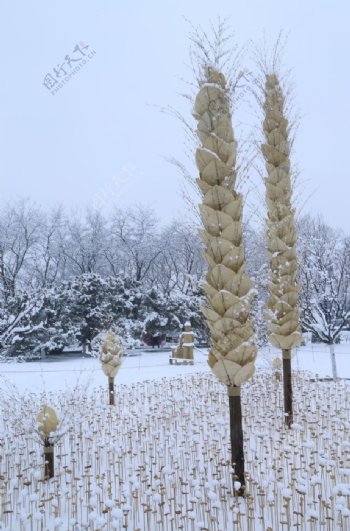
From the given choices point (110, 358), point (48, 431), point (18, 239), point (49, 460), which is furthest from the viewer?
point (18, 239)

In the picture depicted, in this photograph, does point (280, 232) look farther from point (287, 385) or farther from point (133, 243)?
point (133, 243)

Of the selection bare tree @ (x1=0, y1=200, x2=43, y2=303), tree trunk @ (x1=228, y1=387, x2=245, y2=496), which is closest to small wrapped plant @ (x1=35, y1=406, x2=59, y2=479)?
tree trunk @ (x1=228, y1=387, x2=245, y2=496)

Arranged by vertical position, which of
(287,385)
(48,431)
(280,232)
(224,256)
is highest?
(280,232)

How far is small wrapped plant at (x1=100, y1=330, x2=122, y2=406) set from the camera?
11109 millimetres

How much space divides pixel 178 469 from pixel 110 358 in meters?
6.08

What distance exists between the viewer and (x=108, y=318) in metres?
28.0

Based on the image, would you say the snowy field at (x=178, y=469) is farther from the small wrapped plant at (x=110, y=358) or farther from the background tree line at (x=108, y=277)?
the background tree line at (x=108, y=277)

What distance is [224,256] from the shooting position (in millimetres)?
4809

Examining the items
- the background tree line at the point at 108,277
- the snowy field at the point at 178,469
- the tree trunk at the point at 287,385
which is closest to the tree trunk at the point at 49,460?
the snowy field at the point at 178,469

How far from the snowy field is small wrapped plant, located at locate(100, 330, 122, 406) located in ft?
3.15

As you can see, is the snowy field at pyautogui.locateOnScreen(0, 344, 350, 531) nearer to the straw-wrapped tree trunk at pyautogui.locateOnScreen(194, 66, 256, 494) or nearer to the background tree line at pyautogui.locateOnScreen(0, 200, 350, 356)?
the straw-wrapped tree trunk at pyautogui.locateOnScreen(194, 66, 256, 494)

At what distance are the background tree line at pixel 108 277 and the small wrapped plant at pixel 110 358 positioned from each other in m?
A: 6.18

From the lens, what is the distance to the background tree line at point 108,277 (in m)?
19.5

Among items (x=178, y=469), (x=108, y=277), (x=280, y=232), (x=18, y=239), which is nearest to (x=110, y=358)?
(x=280, y=232)
